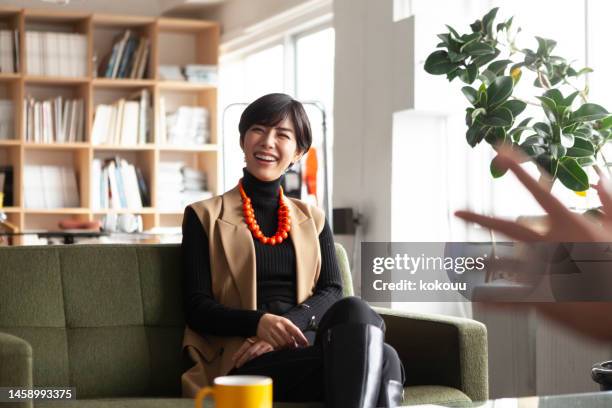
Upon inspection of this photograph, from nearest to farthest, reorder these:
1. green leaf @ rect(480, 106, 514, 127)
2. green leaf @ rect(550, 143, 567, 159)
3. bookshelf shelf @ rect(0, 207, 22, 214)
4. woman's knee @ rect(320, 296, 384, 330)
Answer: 1. woman's knee @ rect(320, 296, 384, 330)
2. green leaf @ rect(550, 143, 567, 159)
3. green leaf @ rect(480, 106, 514, 127)
4. bookshelf shelf @ rect(0, 207, 22, 214)

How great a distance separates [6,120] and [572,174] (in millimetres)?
4577

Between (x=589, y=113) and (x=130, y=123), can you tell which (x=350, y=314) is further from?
(x=130, y=123)

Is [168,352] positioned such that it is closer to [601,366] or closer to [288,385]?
[288,385]

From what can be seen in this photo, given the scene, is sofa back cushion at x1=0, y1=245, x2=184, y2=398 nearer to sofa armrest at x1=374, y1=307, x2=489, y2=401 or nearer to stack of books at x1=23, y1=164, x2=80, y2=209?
sofa armrest at x1=374, y1=307, x2=489, y2=401

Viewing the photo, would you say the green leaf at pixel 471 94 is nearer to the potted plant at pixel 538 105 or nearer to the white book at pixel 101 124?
the potted plant at pixel 538 105

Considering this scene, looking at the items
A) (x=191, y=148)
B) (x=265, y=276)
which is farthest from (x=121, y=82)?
(x=265, y=276)

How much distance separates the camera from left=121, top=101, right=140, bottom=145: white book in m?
6.41

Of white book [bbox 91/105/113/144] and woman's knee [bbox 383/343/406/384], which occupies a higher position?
white book [bbox 91/105/113/144]

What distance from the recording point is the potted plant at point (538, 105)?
2.68 metres

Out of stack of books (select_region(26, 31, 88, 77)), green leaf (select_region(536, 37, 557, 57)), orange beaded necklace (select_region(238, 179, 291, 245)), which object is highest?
stack of books (select_region(26, 31, 88, 77))

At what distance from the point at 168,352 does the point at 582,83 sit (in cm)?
193

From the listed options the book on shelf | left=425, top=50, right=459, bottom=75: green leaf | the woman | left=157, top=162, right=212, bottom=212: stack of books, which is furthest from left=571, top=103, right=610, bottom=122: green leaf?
the book on shelf

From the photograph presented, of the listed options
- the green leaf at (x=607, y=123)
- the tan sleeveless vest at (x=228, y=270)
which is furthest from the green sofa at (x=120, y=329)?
the green leaf at (x=607, y=123)

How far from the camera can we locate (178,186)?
21.4ft
